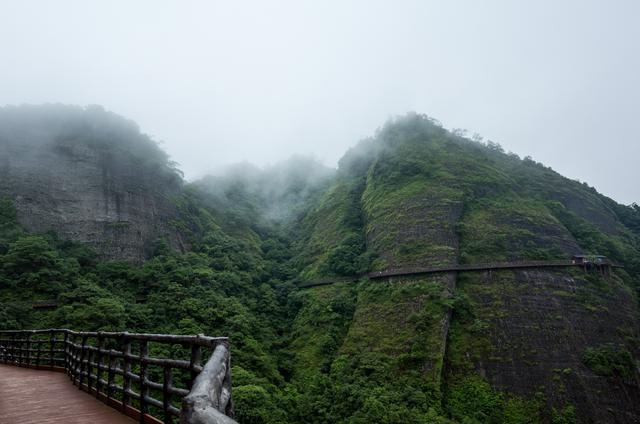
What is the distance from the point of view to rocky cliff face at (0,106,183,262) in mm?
54375

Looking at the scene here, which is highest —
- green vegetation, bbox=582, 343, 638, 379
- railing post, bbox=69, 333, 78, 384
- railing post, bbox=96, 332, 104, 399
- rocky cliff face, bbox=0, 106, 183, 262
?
rocky cliff face, bbox=0, 106, 183, 262

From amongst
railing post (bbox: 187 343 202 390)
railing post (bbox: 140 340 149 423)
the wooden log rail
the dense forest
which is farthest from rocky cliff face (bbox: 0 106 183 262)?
railing post (bbox: 187 343 202 390)

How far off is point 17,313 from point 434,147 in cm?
6114

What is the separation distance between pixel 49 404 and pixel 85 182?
59.7m

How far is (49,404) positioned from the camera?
7480mm

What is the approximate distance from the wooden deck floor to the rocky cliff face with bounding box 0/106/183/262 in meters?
48.4

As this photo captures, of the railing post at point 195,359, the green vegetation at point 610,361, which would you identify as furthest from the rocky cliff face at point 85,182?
the railing post at point 195,359

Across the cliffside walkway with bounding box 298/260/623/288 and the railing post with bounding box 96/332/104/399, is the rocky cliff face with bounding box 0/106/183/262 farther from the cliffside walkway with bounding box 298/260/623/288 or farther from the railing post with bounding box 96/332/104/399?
the railing post with bounding box 96/332/104/399

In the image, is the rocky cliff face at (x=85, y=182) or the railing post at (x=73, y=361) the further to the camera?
the rocky cliff face at (x=85, y=182)

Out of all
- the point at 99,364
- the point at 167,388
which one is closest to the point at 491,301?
the point at 99,364

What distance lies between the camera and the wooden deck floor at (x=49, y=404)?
6.29 metres

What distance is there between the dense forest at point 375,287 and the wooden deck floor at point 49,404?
820 inches

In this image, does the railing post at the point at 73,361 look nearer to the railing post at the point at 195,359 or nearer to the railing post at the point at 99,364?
the railing post at the point at 99,364

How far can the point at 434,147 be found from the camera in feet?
236
